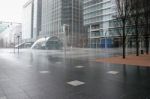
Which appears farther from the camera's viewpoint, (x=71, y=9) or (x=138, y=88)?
(x=71, y=9)

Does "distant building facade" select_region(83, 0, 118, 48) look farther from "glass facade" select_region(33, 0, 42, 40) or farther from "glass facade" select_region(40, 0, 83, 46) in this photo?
"glass facade" select_region(33, 0, 42, 40)

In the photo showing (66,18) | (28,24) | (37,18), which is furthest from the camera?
(28,24)

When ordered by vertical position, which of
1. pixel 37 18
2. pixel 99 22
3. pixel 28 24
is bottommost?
pixel 99 22

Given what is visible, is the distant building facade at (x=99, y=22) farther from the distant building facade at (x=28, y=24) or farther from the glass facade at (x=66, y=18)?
the distant building facade at (x=28, y=24)

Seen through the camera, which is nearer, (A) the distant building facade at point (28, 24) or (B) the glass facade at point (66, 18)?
(B) the glass facade at point (66, 18)

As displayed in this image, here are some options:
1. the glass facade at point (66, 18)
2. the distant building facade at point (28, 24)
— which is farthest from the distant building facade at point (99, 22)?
the distant building facade at point (28, 24)

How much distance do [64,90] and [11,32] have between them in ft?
358

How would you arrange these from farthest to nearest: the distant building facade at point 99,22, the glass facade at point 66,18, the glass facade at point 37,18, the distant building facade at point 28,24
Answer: the distant building facade at point 28,24
the glass facade at point 37,18
the glass facade at point 66,18
the distant building facade at point 99,22

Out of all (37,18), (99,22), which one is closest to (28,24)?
(37,18)

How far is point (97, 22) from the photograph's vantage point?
84.9m

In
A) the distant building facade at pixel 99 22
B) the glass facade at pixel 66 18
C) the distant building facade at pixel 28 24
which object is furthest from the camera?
the distant building facade at pixel 28 24

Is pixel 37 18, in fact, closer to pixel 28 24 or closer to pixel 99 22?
pixel 28 24

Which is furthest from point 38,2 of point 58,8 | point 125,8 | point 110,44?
point 125,8

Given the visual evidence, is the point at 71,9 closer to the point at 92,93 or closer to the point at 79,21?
the point at 79,21
